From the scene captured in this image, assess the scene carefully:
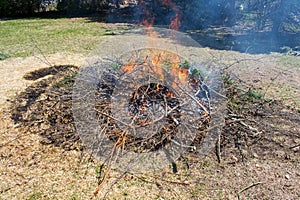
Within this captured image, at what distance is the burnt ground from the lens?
2.69 metres

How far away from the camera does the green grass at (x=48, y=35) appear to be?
281 inches

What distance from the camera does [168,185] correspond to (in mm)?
2768

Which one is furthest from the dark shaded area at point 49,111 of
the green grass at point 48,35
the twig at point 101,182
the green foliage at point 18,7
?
the green foliage at point 18,7

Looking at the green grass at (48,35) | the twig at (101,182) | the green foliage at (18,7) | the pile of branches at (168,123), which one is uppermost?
the green foliage at (18,7)

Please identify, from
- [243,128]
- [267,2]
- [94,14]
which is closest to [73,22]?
[94,14]

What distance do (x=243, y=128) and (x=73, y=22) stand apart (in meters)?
9.47

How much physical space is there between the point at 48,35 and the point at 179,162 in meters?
7.35

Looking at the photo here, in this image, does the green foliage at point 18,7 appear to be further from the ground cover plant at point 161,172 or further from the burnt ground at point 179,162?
the burnt ground at point 179,162

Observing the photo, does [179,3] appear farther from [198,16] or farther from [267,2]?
[267,2]

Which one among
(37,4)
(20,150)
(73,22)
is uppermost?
(37,4)

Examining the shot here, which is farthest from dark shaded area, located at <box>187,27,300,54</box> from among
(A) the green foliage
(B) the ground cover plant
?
(A) the green foliage

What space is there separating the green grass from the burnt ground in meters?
3.39

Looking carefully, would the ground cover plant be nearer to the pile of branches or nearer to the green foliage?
the pile of branches

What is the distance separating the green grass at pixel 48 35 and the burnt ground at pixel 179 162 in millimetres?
3390
